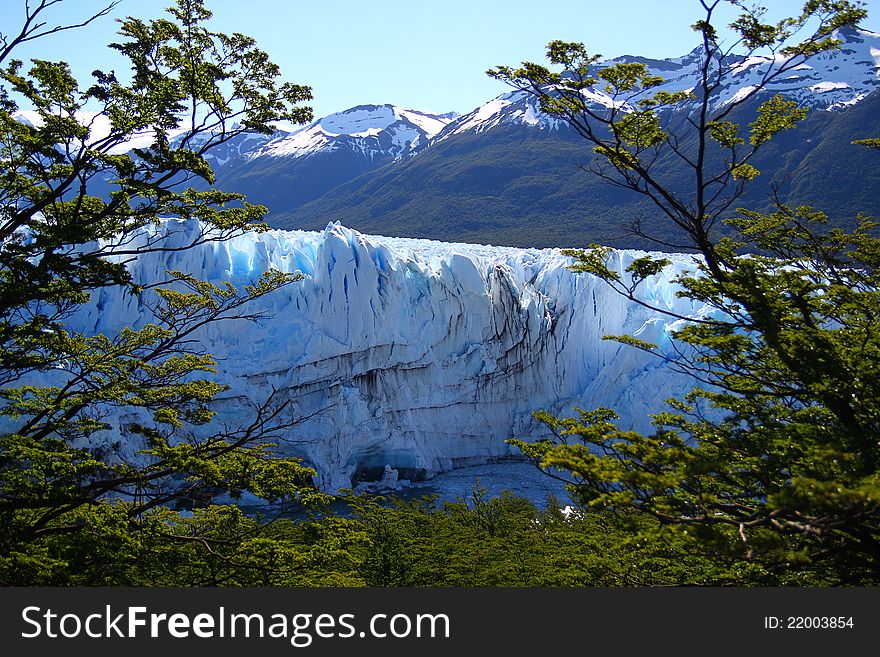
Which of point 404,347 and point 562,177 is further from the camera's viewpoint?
point 562,177

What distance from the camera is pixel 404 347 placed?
69.7ft

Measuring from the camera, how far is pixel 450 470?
22094mm

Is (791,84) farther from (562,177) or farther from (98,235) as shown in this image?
(98,235)

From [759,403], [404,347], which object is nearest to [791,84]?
[404,347]

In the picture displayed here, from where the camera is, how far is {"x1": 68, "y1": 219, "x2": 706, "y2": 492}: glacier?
1912 cm

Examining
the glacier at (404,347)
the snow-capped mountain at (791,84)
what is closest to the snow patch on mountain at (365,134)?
the snow-capped mountain at (791,84)

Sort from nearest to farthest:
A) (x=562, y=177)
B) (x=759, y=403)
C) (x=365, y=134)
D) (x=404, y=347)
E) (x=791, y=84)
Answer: (x=759, y=403) < (x=404, y=347) < (x=562, y=177) < (x=791, y=84) < (x=365, y=134)

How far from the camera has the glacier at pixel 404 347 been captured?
62.7ft

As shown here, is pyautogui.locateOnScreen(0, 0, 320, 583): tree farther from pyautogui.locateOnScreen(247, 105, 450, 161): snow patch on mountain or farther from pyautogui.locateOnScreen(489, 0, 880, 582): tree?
pyautogui.locateOnScreen(247, 105, 450, 161): snow patch on mountain

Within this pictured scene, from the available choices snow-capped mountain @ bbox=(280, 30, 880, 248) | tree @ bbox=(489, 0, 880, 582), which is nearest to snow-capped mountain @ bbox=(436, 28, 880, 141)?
snow-capped mountain @ bbox=(280, 30, 880, 248)

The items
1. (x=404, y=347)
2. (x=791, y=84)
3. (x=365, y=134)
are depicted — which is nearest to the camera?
(x=404, y=347)

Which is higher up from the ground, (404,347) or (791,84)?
(791,84)

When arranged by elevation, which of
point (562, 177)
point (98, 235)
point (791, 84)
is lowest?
point (98, 235)

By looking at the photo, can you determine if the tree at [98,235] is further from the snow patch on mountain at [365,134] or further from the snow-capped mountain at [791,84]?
the snow patch on mountain at [365,134]
